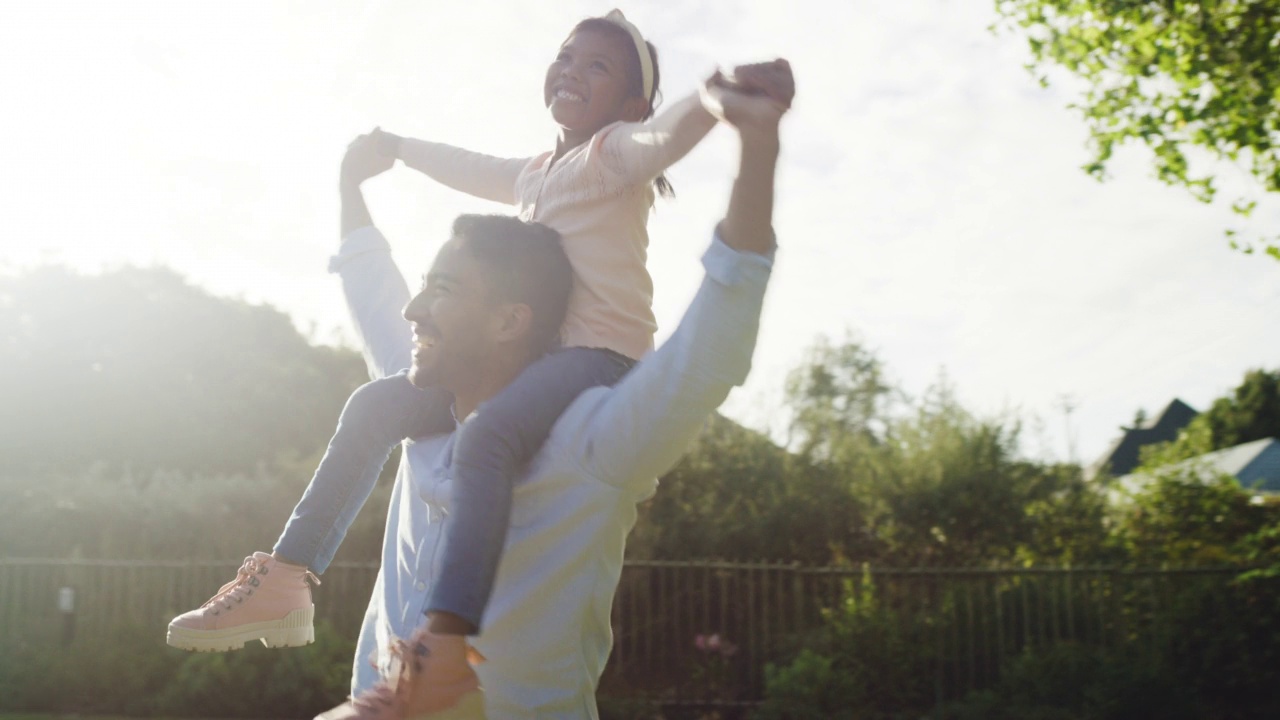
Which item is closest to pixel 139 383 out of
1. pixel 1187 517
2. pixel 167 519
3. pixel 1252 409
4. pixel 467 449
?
pixel 167 519

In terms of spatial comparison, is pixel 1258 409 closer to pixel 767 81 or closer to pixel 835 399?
pixel 835 399

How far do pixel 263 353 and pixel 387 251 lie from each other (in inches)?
985

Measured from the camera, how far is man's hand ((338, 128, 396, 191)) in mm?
2465

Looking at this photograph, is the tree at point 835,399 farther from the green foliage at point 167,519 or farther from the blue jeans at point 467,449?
the blue jeans at point 467,449

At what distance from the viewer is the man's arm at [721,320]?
1424 mm

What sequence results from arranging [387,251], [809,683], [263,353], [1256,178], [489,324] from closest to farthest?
[489,324], [387,251], [809,683], [1256,178], [263,353]

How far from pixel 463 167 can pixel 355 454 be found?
27.6 inches

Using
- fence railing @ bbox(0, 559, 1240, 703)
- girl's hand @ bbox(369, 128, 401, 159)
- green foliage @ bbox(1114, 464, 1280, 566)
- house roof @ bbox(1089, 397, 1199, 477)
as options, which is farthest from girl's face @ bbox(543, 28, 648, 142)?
house roof @ bbox(1089, 397, 1199, 477)

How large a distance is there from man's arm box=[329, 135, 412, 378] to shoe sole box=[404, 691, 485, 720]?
0.78 metres

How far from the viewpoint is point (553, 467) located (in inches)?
70.0

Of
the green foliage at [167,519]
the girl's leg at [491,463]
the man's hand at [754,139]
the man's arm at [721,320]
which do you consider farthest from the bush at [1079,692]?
the man's hand at [754,139]

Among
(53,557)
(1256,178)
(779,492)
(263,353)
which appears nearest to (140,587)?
(53,557)

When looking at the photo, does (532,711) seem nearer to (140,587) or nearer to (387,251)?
(387,251)

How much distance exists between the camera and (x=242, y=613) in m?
2.15
